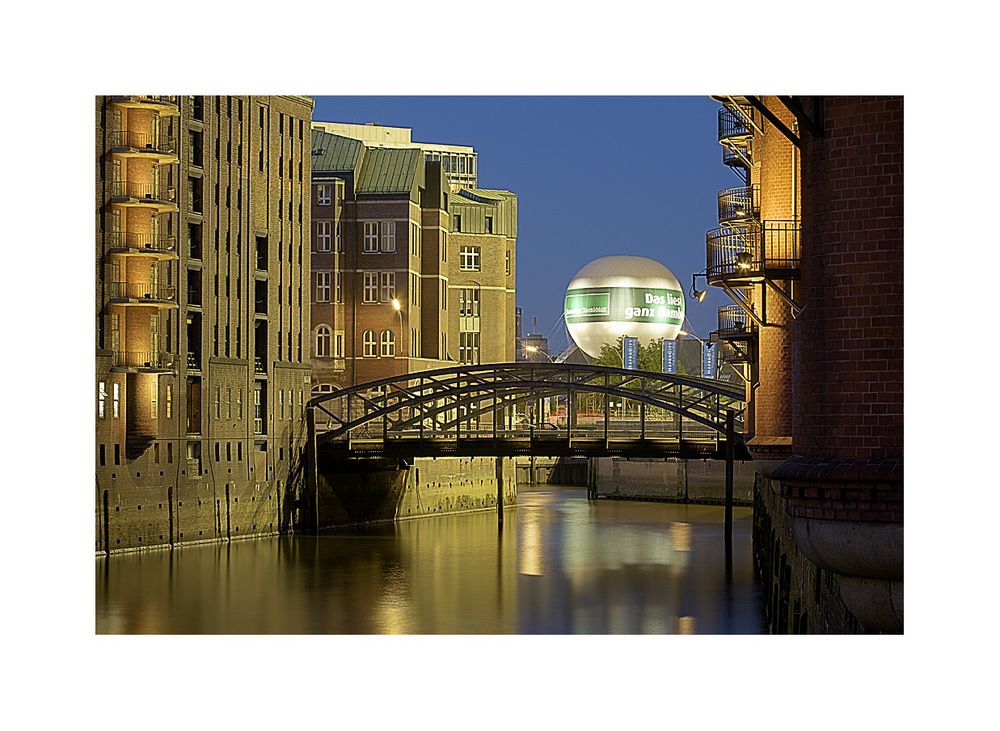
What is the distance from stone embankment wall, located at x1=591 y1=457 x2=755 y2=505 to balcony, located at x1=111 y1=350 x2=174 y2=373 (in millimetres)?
30889

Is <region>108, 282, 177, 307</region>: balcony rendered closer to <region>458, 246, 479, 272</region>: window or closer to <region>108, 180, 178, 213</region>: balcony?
<region>108, 180, 178, 213</region>: balcony

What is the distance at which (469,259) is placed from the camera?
239 feet

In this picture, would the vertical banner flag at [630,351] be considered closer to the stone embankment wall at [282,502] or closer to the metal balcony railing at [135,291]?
the stone embankment wall at [282,502]

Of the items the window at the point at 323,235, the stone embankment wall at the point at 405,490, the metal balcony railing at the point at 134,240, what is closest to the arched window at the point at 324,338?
the window at the point at 323,235

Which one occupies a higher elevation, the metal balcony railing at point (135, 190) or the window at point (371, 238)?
the window at point (371, 238)

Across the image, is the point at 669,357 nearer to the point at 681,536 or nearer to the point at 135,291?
the point at 681,536

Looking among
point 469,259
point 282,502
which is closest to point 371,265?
point 469,259

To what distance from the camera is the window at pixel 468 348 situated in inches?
2827

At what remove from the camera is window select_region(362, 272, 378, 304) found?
62.6 m

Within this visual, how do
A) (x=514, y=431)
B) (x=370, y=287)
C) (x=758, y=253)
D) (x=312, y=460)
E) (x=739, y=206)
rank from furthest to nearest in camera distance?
(x=370, y=287)
(x=514, y=431)
(x=312, y=460)
(x=739, y=206)
(x=758, y=253)

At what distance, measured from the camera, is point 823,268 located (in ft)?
46.8

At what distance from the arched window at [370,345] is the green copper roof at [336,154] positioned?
6069 millimetres

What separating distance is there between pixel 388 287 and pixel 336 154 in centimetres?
541

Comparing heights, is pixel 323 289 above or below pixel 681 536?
above
